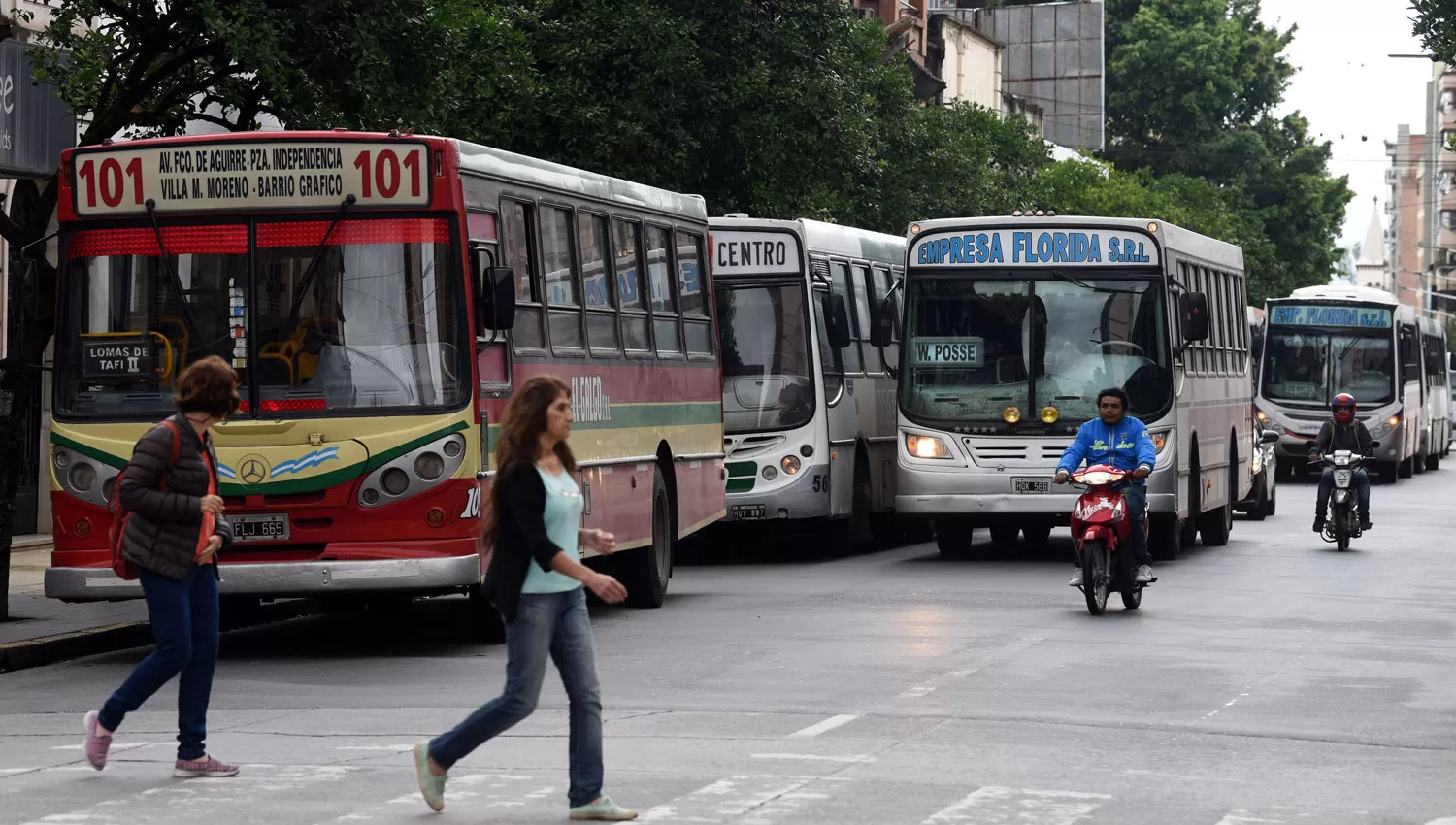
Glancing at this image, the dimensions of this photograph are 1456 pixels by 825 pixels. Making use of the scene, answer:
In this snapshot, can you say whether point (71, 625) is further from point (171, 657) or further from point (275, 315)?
point (171, 657)

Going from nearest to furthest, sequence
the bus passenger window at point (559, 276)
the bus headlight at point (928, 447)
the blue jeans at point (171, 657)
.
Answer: the blue jeans at point (171, 657)
the bus passenger window at point (559, 276)
the bus headlight at point (928, 447)

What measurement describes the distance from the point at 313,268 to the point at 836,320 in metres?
9.73

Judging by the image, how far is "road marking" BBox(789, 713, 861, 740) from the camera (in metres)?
10.6

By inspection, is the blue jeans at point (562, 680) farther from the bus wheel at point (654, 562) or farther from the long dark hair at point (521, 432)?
the bus wheel at point (654, 562)

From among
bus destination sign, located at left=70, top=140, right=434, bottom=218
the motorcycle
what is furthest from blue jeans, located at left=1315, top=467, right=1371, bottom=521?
bus destination sign, located at left=70, top=140, right=434, bottom=218

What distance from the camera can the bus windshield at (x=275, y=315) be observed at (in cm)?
1400

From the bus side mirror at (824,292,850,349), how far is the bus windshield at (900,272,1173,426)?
108cm

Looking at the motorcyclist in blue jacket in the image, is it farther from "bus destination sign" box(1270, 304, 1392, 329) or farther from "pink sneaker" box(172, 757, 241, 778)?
"bus destination sign" box(1270, 304, 1392, 329)

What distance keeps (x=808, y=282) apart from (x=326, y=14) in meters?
7.34

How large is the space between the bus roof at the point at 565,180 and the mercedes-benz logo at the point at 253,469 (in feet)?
6.59

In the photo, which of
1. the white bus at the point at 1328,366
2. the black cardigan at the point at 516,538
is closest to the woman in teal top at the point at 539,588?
the black cardigan at the point at 516,538

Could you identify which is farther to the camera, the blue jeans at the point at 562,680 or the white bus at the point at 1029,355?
the white bus at the point at 1029,355

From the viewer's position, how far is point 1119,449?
17.3 metres

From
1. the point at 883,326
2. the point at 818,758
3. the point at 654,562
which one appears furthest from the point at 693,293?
the point at 818,758
